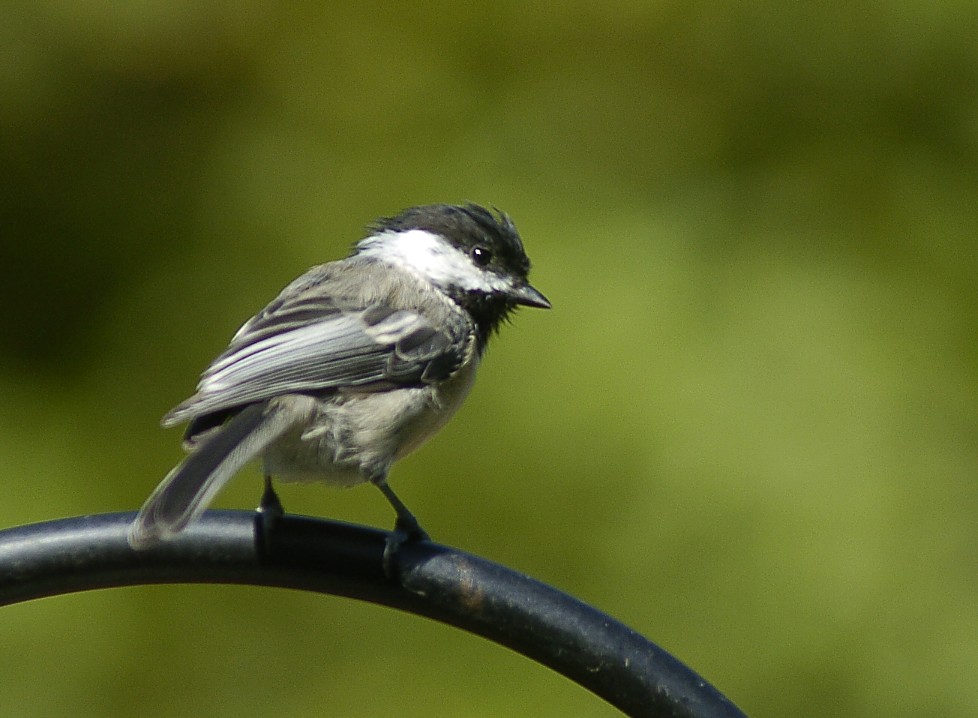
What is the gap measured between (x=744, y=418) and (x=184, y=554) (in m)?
1.61

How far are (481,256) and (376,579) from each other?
1.01 meters

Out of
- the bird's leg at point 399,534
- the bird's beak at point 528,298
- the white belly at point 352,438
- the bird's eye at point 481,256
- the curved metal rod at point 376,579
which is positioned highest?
the bird's eye at point 481,256

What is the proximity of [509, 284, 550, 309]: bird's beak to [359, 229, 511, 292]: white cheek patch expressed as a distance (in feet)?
0.08

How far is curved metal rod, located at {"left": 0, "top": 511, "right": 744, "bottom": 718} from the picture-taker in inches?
60.7

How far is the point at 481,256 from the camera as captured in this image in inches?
99.6

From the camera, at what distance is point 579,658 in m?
1.56

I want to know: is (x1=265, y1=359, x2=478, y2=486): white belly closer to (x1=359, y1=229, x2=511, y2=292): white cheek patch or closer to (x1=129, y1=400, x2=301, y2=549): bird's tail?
(x1=129, y1=400, x2=301, y2=549): bird's tail

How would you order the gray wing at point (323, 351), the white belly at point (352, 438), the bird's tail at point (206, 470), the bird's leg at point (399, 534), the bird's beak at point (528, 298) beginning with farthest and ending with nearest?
the bird's beak at point (528, 298) → the white belly at point (352, 438) → the gray wing at point (323, 351) → the bird's leg at point (399, 534) → the bird's tail at point (206, 470)

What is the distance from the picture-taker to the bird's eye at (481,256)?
99.4 inches

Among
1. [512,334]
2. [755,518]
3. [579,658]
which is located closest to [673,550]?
[755,518]

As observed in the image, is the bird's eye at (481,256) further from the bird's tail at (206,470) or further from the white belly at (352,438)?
the bird's tail at (206,470)

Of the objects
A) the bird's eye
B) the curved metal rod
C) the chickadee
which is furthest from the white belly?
the bird's eye

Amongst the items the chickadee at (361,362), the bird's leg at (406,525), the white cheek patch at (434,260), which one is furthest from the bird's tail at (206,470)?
the white cheek patch at (434,260)

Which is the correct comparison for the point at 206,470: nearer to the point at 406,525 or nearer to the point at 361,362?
the point at 406,525
